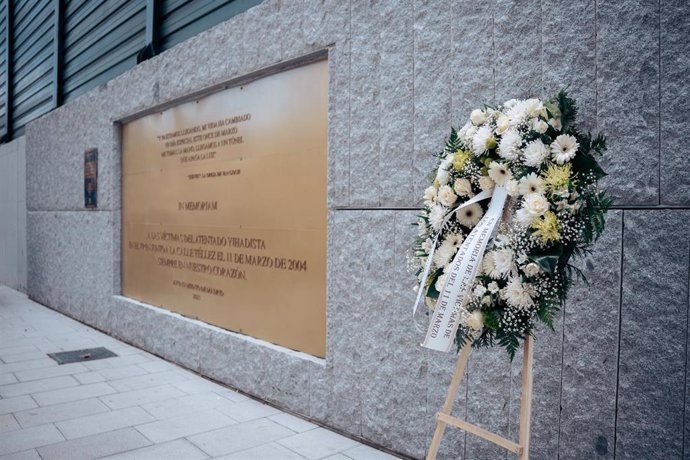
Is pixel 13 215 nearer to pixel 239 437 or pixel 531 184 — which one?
pixel 239 437

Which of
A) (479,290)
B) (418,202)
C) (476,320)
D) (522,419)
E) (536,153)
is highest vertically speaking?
(536,153)

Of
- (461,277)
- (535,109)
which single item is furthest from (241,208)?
(535,109)

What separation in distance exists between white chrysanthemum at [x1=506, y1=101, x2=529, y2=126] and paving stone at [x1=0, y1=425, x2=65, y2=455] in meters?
3.52

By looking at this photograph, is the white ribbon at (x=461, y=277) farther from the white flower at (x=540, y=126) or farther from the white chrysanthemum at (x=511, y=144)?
the white flower at (x=540, y=126)

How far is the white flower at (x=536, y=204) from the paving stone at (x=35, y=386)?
15.0 feet

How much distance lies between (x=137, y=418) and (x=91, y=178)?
4582mm

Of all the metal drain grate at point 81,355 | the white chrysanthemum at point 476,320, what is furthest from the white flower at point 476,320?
the metal drain grate at point 81,355

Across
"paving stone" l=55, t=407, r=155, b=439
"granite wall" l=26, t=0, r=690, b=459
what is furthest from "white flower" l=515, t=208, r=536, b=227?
"paving stone" l=55, t=407, r=155, b=439

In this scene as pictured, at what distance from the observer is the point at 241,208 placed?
16.4 feet

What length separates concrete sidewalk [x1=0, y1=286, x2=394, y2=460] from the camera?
353 cm

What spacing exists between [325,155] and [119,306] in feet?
13.6

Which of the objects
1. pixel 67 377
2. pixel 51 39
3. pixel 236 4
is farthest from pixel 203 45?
pixel 51 39

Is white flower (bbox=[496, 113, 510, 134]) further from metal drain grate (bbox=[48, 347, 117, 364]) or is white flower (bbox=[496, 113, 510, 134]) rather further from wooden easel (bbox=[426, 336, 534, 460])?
metal drain grate (bbox=[48, 347, 117, 364])

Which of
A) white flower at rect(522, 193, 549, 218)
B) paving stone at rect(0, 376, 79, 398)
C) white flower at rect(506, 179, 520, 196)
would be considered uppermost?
white flower at rect(506, 179, 520, 196)
